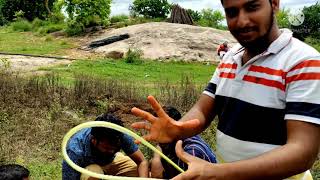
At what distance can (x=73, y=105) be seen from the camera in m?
7.02

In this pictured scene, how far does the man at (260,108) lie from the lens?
1.09 meters

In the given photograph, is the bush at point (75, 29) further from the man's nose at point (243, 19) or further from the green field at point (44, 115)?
the man's nose at point (243, 19)

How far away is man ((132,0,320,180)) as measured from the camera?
3.57ft

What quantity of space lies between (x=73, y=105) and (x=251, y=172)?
6.14m

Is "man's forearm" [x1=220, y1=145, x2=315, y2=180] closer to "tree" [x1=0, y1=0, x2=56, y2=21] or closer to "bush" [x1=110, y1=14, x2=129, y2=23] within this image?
"bush" [x1=110, y1=14, x2=129, y2=23]

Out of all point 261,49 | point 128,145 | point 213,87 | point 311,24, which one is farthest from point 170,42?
point 261,49

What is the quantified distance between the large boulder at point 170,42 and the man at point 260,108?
13.7 meters

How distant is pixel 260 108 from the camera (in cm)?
125

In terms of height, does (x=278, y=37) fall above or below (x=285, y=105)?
above

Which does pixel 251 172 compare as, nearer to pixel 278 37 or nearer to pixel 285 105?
pixel 285 105

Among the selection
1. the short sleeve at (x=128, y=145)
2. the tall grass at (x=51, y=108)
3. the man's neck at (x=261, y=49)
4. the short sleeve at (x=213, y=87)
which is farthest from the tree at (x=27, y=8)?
the man's neck at (x=261, y=49)

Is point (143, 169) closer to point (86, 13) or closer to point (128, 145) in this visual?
point (128, 145)

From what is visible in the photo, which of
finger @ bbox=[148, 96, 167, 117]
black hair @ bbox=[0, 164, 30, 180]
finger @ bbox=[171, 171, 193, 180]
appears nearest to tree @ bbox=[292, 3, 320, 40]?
black hair @ bbox=[0, 164, 30, 180]

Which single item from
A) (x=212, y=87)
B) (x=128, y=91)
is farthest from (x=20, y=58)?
(x=212, y=87)
